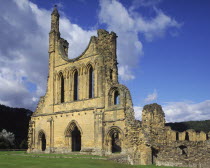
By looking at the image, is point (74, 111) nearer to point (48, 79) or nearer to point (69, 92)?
point (69, 92)

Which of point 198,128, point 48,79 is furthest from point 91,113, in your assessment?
point 198,128

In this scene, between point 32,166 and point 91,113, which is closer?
point 32,166

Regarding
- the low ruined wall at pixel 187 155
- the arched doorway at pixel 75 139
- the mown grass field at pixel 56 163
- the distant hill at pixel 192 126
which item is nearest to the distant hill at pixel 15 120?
the arched doorway at pixel 75 139

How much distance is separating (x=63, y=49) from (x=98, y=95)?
25.8 feet

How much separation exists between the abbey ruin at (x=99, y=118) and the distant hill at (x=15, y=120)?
78.4 ft

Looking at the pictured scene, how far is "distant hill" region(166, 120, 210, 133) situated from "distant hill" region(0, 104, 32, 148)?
28.5 metres

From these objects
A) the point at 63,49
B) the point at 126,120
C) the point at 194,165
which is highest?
the point at 63,49

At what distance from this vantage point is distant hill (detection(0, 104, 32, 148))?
50.7m

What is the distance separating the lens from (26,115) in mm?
56625

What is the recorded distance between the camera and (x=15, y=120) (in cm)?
5369

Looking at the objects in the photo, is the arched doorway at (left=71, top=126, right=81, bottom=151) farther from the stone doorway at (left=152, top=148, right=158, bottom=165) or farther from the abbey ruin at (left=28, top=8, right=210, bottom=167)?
the stone doorway at (left=152, top=148, right=158, bottom=165)

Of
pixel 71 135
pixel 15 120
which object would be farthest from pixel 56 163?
pixel 15 120

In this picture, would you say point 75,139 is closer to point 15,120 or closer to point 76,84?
point 76,84

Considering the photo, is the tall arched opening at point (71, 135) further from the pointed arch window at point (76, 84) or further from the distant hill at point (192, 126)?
the distant hill at point (192, 126)
